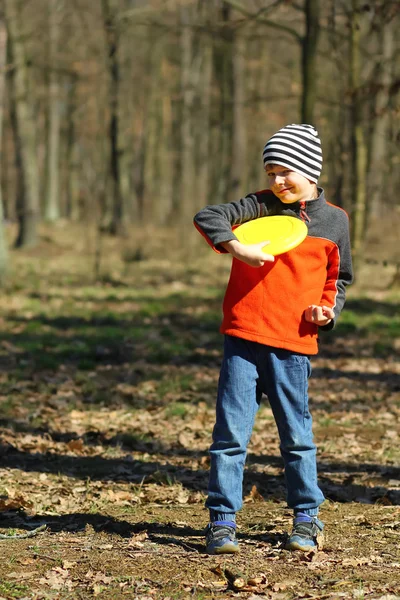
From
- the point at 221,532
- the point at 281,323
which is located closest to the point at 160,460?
the point at 221,532

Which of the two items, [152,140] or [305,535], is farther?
[152,140]

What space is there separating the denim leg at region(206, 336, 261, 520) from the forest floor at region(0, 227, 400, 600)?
0.31 meters

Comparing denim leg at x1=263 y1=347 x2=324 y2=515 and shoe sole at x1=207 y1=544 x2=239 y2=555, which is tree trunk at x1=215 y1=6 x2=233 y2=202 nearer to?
denim leg at x1=263 y1=347 x2=324 y2=515

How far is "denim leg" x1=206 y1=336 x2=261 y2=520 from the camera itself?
13.6 feet

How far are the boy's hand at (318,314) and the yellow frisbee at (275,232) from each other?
358 millimetres

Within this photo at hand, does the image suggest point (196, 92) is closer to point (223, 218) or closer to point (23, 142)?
point (23, 142)

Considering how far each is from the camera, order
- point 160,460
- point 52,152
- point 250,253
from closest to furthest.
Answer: point 250,253, point 160,460, point 52,152

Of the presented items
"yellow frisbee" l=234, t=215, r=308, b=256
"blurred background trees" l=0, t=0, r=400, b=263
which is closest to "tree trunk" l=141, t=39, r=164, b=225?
"blurred background trees" l=0, t=0, r=400, b=263

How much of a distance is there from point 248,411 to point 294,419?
0.78 feet

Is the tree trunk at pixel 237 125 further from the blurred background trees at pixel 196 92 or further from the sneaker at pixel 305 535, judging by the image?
the sneaker at pixel 305 535

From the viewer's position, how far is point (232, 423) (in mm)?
4129

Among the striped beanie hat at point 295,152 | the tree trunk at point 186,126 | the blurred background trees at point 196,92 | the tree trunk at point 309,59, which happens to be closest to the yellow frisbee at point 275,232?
the striped beanie hat at point 295,152

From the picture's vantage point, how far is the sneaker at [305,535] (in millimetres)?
4195

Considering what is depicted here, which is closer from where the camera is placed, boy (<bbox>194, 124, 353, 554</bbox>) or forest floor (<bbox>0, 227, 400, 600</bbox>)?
forest floor (<bbox>0, 227, 400, 600</bbox>)
